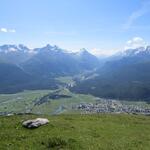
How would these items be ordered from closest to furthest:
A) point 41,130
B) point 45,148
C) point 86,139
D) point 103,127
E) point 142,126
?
point 45,148 → point 86,139 → point 41,130 → point 103,127 → point 142,126

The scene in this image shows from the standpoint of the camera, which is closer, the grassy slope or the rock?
the grassy slope

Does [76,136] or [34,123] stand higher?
[34,123]

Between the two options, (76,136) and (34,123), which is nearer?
(76,136)

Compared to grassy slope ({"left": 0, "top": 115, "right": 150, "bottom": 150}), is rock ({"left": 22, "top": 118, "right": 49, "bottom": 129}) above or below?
above

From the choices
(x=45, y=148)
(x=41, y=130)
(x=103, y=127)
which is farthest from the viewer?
(x=103, y=127)

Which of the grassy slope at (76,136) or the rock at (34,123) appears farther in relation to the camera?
the rock at (34,123)

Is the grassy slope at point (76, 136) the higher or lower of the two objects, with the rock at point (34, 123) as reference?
lower

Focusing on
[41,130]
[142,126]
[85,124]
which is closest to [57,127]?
[41,130]

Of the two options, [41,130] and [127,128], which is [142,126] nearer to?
[127,128]
